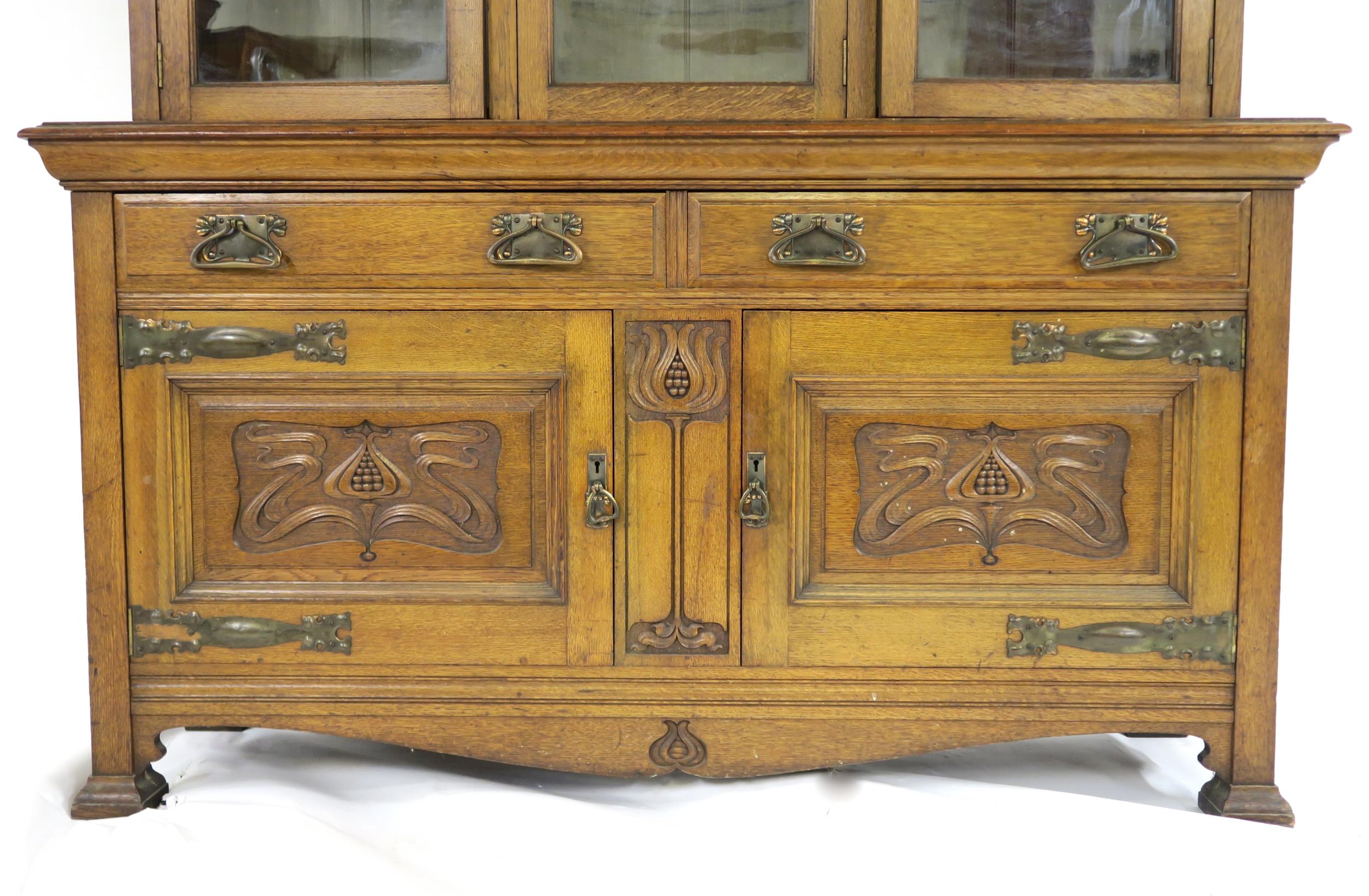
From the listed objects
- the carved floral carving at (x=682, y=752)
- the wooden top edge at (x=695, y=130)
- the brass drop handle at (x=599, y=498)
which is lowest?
the carved floral carving at (x=682, y=752)

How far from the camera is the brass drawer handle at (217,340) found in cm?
209

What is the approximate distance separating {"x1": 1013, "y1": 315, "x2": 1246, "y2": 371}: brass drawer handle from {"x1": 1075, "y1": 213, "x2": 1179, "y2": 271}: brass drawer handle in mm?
116

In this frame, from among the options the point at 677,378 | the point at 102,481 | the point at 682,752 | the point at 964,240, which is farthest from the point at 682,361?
the point at 102,481

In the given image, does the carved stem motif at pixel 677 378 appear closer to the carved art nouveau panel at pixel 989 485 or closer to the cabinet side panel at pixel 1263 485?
the carved art nouveau panel at pixel 989 485

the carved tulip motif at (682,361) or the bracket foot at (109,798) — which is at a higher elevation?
the carved tulip motif at (682,361)

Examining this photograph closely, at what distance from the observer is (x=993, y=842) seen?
2023 millimetres

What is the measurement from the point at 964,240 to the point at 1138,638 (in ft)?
2.45

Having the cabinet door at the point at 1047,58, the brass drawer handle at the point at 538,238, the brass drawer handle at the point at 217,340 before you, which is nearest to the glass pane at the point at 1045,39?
the cabinet door at the point at 1047,58

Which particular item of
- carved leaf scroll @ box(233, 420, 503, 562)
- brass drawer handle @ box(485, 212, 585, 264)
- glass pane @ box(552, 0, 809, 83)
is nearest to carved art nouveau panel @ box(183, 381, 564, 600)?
carved leaf scroll @ box(233, 420, 503, 562)

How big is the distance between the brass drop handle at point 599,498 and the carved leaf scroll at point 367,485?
0.17m

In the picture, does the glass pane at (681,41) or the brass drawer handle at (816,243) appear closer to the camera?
the brass drawer handle at (816,243)

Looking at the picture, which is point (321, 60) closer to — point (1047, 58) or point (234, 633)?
point (234, 633)

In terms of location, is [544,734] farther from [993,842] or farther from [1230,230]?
[1230,230]

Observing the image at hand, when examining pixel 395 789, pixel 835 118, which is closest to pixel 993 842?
pixel 395 789
